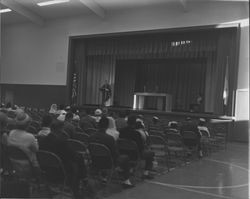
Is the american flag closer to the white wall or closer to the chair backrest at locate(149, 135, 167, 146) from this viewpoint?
the white wall

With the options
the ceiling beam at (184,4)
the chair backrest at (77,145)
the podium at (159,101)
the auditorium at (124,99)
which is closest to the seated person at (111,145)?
the auditorium at (124,99)

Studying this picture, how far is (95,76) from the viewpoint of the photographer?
58.7ft

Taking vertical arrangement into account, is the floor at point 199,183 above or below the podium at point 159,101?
below

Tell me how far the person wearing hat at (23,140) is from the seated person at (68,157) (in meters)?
0.15

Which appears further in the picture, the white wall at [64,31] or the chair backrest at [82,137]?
the white wall at [64,31]

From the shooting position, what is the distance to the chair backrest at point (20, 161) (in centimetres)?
370

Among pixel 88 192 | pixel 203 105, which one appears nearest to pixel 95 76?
pixel 203 105

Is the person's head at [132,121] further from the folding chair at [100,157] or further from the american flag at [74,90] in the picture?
the american flag at [74,90]

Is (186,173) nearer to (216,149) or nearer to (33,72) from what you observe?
(216,149)

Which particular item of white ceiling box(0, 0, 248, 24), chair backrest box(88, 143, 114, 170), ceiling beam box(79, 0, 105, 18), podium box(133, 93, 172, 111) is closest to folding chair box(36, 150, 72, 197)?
chair backrest box(88, 143, 114, 170)

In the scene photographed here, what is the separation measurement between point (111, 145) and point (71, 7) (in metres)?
12.6

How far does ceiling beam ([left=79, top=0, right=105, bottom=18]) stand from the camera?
46.5 feet

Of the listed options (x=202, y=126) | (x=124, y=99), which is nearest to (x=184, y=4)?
(x=202, y=126)

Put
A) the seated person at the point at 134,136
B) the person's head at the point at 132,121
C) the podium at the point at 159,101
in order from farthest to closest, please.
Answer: the podium at the point at 159,101 → the person's head at the point at 132,121 → the seated person at the point at 134,136
